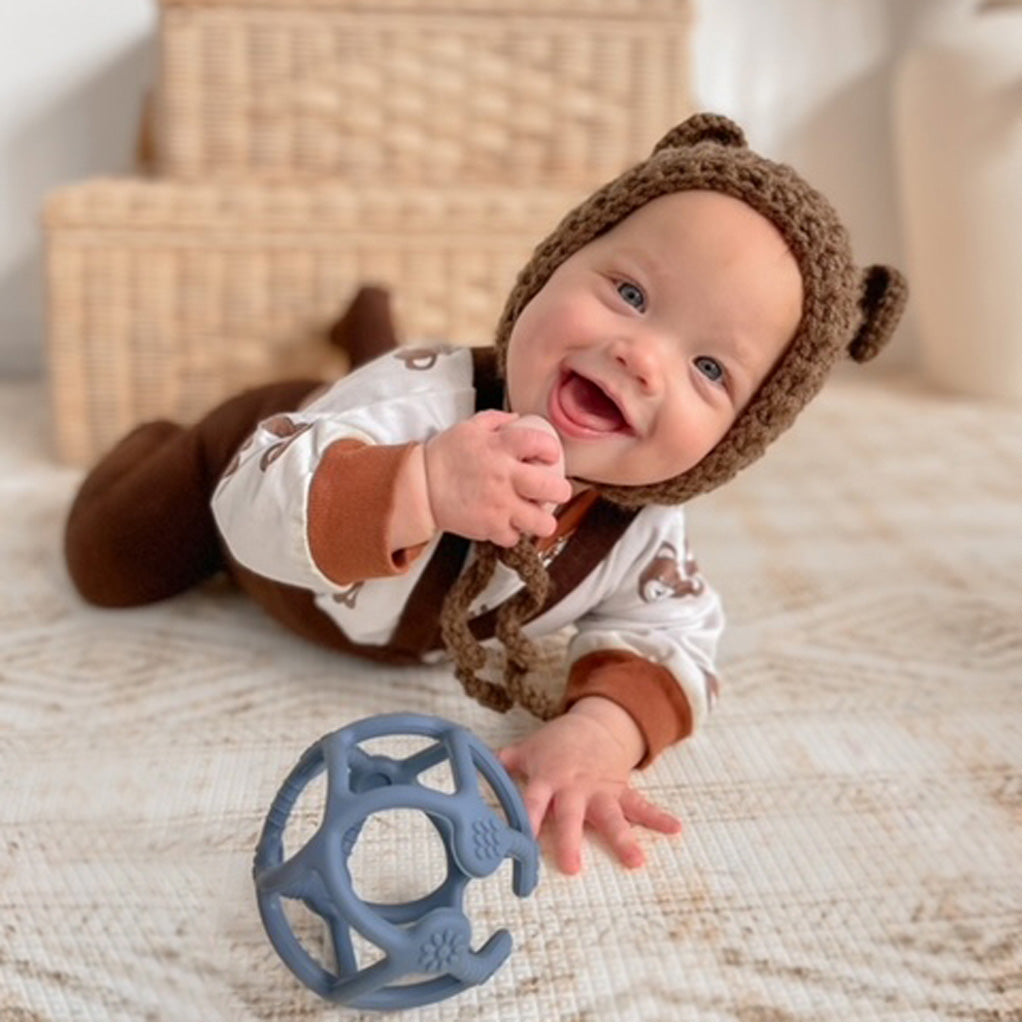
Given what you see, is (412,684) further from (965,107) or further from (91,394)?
(965,107)

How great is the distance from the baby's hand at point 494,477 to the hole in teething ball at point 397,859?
0.14m

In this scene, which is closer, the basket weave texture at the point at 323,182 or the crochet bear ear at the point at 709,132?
the crochet bear ear at the point at 709,132

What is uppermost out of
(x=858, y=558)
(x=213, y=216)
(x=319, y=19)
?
(x=319, y=19)

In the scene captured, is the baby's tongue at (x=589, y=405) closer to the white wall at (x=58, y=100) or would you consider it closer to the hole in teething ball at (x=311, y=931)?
the hole in teething ball at (x=311, y=931)

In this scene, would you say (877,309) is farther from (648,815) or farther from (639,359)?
(648,815)

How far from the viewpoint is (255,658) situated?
31.9 inches

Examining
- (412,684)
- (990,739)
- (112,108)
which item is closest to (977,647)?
(990,739)

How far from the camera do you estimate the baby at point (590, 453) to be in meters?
0.62

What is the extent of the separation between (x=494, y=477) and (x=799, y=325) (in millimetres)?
176

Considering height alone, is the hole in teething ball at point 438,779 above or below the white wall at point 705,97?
below

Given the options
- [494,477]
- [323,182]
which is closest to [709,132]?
[494,477]

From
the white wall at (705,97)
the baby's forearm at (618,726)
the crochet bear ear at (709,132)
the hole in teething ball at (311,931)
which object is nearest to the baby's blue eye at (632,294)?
the crochet bear ear at (709,132)

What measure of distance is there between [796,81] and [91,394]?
921 mm

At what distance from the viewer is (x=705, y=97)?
1.53 m
